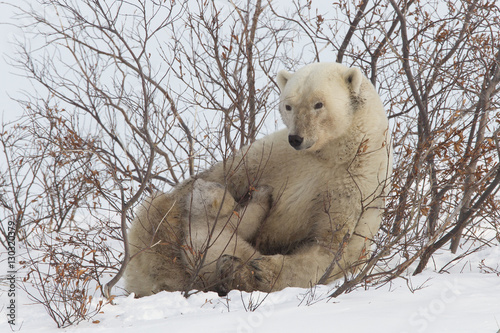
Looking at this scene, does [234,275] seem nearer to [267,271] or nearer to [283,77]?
[267,271]

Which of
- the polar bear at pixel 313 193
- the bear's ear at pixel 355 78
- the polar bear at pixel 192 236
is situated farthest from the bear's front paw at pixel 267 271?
the bear's ear at pixel 355 78

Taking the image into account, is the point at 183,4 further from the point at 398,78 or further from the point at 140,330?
the point at 140,330

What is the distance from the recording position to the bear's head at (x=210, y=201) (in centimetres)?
453

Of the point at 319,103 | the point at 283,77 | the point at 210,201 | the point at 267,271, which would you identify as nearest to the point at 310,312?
the point at 267,271

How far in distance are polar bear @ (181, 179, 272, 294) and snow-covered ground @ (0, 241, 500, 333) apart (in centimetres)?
35

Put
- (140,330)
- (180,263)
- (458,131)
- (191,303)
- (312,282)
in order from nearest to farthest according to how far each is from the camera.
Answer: (140,330)
(191,303)
(312,282)
(180,263)
(458,131)

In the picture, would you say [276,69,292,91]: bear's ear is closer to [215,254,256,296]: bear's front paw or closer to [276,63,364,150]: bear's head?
[276,63,364,150]: bear's head

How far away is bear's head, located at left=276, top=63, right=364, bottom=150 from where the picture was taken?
14.3 ft

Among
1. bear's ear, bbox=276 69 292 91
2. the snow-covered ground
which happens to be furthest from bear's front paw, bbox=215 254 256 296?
bear's ear, bbox=276 69 292 91

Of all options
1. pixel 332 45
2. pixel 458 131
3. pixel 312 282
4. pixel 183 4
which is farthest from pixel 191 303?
pixel 332 45

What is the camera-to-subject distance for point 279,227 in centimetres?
469

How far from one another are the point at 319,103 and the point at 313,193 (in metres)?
0.75

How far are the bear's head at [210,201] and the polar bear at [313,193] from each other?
0.16 meters

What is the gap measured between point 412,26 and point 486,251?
284 cm
